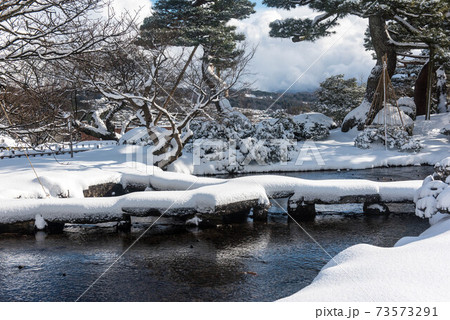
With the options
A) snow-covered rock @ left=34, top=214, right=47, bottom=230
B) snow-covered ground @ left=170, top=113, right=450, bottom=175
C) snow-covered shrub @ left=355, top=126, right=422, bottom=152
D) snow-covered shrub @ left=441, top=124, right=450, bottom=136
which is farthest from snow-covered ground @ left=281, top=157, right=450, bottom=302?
snow-covered shrub @ left=441, top=124, right=450, bottom=136

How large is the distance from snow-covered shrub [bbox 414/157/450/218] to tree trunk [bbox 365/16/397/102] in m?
16.7

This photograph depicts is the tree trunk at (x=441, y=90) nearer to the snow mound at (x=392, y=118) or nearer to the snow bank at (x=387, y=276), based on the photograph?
the snow mound at (x=392, y=118)

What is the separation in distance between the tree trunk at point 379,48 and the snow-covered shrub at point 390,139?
13.3 ft

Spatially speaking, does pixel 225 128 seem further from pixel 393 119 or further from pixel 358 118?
pixel 393 119

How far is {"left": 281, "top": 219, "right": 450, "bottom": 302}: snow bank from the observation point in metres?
3.24

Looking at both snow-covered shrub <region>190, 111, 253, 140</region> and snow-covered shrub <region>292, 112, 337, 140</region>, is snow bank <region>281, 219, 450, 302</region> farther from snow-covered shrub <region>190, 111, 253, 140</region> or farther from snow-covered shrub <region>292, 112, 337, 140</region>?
snow-covered shrub <region>292, 112, 337, 140</region>

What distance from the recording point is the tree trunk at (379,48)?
22750mm

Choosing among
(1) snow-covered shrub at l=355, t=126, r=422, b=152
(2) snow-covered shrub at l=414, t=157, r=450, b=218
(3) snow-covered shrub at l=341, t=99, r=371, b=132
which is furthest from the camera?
(3) snow-covered shrub at l=341, t=99, r=371, b=132

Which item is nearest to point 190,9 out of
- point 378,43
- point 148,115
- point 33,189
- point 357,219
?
point 148,115

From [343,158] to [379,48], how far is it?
8843mm

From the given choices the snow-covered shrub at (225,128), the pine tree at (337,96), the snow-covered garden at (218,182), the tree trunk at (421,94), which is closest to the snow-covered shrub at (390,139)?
the snow-covered garden at (218,182)

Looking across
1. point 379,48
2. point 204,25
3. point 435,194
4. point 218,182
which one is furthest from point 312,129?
point 435,194

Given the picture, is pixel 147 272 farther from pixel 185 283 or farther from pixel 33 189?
pixel 33 189

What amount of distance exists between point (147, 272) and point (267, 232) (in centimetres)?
298
